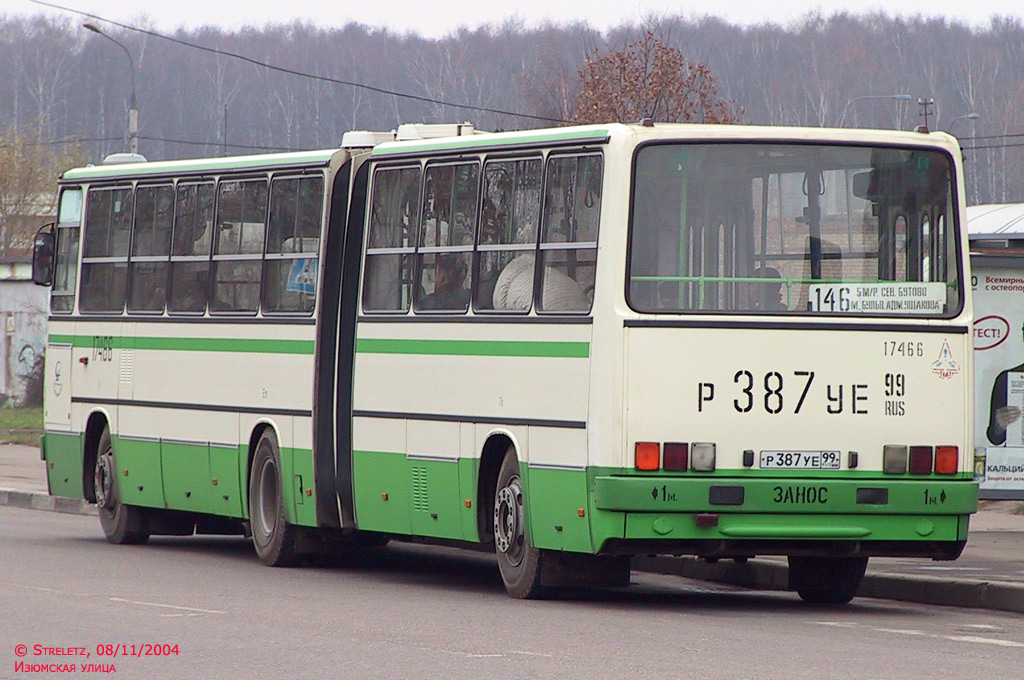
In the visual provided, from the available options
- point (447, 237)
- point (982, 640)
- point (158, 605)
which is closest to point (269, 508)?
point (447, 237)

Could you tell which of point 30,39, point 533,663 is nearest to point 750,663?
point 533,663

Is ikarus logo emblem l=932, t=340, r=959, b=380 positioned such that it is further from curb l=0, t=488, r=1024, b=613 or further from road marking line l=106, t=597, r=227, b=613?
A: road marking line l=106, t=597, r=227, b=613

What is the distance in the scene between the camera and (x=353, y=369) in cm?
1570

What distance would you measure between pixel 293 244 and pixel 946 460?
5.71m

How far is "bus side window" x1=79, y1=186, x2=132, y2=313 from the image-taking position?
62.6 ft

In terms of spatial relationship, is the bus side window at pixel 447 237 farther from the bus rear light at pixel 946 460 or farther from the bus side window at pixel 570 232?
the bus rear light at pixel 946 460

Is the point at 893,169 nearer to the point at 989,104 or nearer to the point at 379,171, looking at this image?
the point at 379,171

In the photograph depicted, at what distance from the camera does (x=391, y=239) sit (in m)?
15.4

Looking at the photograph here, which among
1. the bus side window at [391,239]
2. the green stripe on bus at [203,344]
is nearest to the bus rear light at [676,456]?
the bus side window at [391,239]

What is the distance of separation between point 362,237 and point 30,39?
470ft

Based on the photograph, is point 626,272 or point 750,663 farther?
point 626,272

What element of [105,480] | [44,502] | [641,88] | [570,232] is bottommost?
[44,502]

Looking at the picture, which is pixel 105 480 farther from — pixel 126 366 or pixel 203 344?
pixel 203 344

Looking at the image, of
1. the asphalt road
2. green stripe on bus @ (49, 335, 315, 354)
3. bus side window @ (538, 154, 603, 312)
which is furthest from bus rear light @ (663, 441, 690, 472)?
green stripe on bus @ (49, 335, 315, 354)
